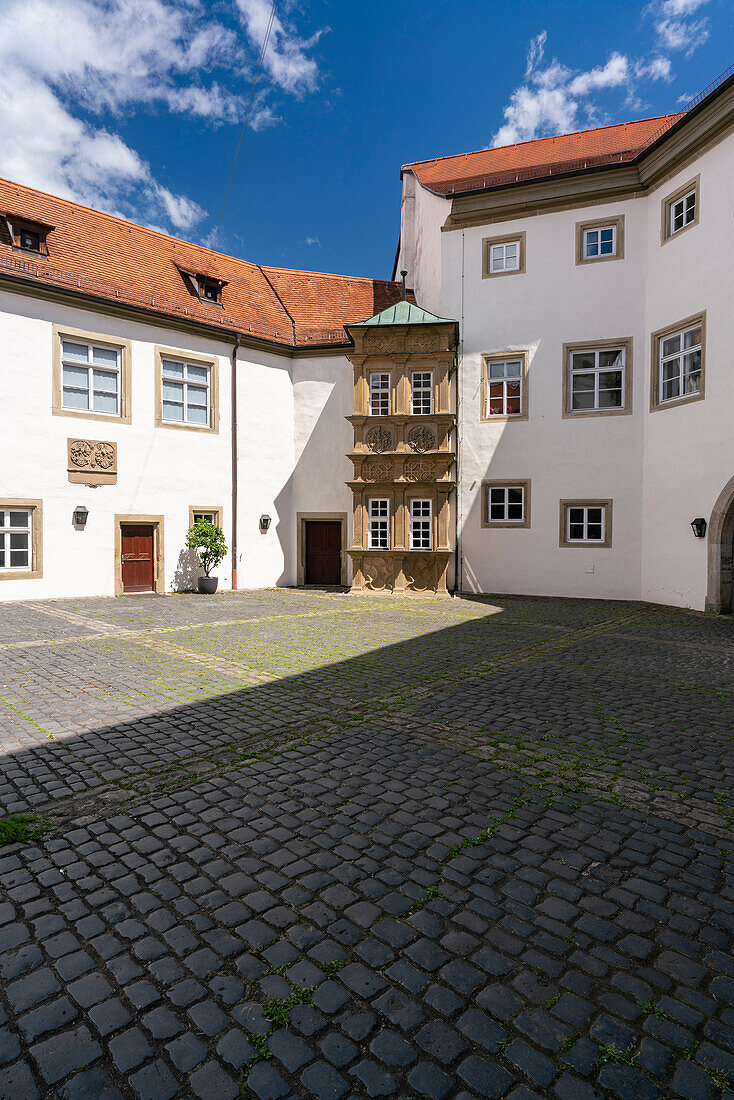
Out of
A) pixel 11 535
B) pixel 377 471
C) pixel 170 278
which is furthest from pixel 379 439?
pixel 11 535

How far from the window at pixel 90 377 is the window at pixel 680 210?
14838mm

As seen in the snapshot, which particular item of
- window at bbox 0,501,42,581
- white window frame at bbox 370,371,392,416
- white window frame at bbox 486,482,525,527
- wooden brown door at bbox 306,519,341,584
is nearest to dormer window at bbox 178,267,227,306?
white window frame at bbox 370,371,392,416

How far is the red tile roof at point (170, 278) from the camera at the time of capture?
678 inches

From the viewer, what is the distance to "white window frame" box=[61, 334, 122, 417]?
16734 mm

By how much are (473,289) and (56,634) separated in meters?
14.8

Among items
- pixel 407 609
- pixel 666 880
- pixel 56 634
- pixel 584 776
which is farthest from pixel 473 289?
pixel 666 880

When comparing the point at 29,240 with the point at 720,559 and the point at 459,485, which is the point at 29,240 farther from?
the point at 720,559

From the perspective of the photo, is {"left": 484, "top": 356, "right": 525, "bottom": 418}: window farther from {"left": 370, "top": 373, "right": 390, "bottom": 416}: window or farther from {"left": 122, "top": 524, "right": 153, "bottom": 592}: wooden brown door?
{"left": 122, "top": 524, "right": 153, "bottom": 592}: wooden brown door

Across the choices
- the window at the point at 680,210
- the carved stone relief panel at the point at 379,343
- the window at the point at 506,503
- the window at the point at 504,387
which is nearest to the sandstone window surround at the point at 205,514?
the carved stone relief panel at the point at 379,343

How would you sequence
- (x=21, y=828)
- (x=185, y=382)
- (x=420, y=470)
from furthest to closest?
(x=185, y=382)
(x=420, y=470)
(x=21, y=828)

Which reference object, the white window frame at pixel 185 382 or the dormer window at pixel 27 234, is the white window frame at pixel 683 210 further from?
the dormer window at pixel 27 234

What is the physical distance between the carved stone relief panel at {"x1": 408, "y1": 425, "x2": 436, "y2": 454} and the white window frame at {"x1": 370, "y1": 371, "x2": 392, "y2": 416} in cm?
108

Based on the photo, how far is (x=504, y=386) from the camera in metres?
18.6

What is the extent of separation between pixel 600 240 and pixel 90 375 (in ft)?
47.2
